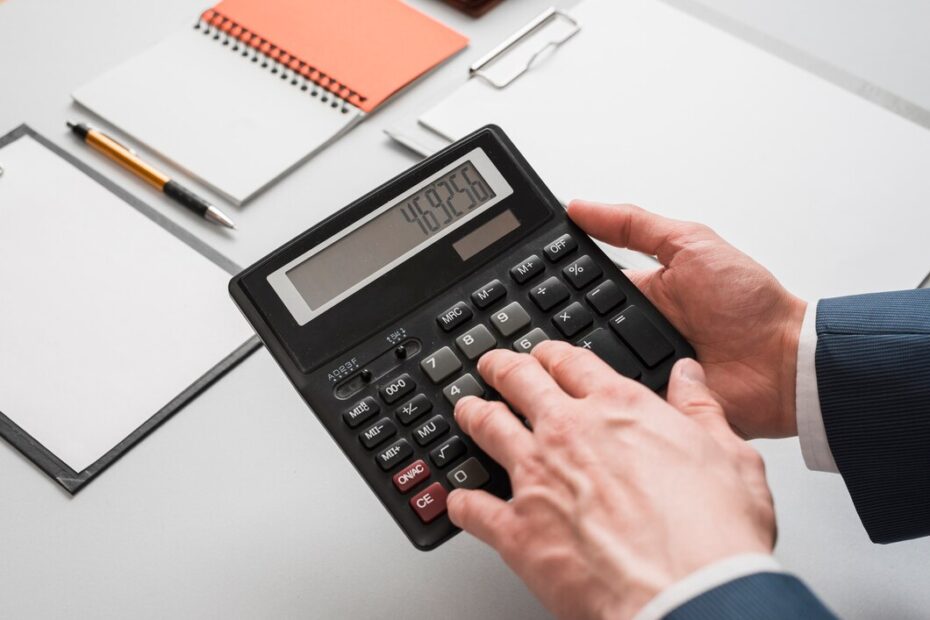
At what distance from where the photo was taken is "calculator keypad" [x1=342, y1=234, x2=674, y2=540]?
1.91ft

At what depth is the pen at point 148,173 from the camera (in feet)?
2.66

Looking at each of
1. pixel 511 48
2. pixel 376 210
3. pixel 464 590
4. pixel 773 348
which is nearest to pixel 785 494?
pixel 773 348

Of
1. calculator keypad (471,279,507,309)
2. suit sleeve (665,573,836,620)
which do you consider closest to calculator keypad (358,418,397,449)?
calculator keypad (471,279,507,309)

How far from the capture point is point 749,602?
460 millimetres

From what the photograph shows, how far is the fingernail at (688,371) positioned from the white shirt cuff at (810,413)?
0.11m

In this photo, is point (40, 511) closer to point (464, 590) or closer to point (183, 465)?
point (183, 465)

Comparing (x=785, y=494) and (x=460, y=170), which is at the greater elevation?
(x=460, y=170)

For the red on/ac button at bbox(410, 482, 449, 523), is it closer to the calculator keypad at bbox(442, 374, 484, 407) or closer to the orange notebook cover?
the calculator keypad at bbox(442, 374, 484, 407)

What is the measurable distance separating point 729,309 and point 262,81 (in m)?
0.50

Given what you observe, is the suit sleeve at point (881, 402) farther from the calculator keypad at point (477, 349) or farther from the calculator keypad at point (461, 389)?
the calculator keypad at point (461, 389)

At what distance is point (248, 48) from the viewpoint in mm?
940

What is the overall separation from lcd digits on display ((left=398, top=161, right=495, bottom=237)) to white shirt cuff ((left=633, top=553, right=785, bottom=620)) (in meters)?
0.30

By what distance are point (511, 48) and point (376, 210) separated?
346 mm

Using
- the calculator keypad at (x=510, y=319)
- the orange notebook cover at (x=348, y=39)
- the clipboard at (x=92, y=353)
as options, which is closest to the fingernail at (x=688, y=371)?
the calculator keypad at (x=510, y=319)
